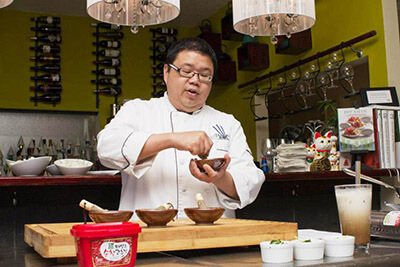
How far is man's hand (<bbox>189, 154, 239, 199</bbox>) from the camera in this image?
5.78ft

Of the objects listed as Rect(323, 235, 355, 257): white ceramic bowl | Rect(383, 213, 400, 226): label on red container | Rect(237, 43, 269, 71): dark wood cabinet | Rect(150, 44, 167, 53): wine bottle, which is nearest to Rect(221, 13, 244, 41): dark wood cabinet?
Rect(237, 43, 269, 71): dark wood cabinet

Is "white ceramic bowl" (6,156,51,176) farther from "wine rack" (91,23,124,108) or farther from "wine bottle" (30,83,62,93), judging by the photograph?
"wine rack" (91,23,124,108)

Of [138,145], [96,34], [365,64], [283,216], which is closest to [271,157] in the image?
[283,216]

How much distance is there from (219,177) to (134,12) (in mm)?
841

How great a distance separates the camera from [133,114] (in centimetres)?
219

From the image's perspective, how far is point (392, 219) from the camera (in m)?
1.56

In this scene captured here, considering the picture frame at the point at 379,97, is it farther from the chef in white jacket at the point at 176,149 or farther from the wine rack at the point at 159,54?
the wine rack at the point at 159,54

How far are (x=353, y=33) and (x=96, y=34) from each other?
3.53 metres

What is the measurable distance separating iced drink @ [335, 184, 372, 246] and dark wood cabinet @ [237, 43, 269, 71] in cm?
419

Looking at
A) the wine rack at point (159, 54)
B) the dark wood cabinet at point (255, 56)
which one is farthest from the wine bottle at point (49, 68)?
the dark wood cabinet at point (255, 56)

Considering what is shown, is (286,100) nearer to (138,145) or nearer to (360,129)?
(360,129)

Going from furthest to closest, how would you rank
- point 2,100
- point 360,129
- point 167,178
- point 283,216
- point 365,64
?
point 2,100 → point 365,64 → point 360,129 → point 283,216 → point 167,178

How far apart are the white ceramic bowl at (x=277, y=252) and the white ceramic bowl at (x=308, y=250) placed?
0.03 m

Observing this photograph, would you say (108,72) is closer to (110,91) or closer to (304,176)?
(110,91)
